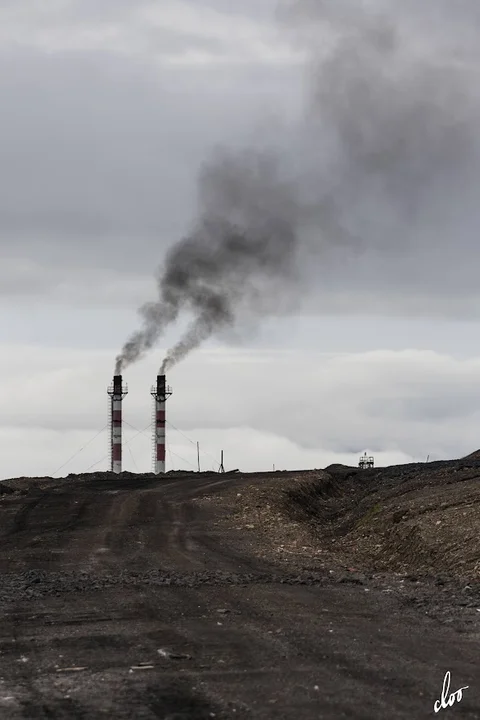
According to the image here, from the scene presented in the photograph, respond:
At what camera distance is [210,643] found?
11875 millimetres

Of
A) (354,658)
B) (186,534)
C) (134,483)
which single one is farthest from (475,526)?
(134,483)

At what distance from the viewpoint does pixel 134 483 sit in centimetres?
4638

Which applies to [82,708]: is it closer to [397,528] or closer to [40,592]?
[40,592]

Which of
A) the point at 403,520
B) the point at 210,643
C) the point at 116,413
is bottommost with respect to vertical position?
the point at 210,643

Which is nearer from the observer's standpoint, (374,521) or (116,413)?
(374,521)

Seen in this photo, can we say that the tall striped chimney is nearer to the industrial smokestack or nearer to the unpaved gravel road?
the industrial smokestack

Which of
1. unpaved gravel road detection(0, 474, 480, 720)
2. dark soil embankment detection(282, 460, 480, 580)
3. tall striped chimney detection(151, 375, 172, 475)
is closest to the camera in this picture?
unpaved gravel road detection(0, 474, 480, 720)

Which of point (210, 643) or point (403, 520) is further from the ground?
point (403, 520)

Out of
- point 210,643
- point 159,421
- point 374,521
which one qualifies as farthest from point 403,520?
point 159,421

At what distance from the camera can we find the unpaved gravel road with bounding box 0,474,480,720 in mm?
9133

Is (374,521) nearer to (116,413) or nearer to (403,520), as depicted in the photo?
(403,520)

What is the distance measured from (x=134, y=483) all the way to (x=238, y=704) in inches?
1489

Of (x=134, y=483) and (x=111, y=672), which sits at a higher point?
(x=134, y=483)

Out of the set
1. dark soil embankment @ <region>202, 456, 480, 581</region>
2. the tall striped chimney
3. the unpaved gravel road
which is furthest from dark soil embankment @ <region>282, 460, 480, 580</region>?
the tall striped chimney
